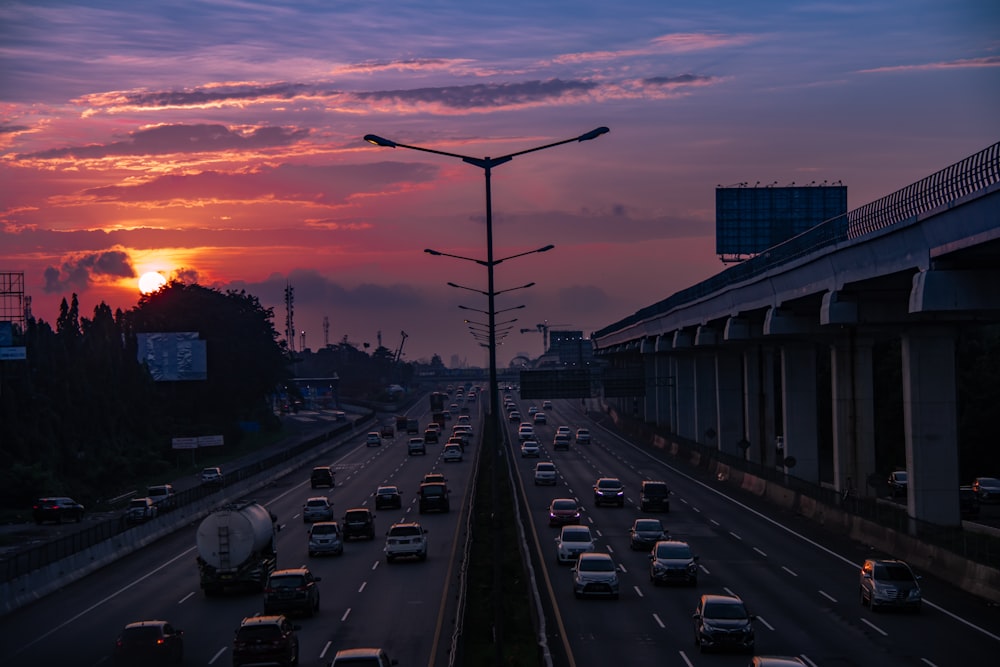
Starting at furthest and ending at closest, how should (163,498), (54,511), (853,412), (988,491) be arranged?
1. (163,498)
2. (54,511)
3. (988,491)
4. (853,412)

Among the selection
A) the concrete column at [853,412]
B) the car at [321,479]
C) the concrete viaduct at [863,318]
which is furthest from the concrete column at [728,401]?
the concrete column at [853,412]

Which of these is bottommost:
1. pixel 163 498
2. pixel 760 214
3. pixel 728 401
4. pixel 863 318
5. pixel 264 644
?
pixel 163 498

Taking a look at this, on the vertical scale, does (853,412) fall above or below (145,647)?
above

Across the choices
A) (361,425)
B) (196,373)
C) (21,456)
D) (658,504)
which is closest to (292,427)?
(361,425)

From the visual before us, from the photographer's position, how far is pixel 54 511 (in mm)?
74000

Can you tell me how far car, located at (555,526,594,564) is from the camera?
46219 millimetres

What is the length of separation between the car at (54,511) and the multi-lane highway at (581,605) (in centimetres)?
1409

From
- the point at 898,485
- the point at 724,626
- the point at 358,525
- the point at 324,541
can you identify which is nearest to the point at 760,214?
the point at 898,485

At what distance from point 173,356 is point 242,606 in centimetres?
10203

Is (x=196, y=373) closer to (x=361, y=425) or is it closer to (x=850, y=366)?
(x=361, y=425)

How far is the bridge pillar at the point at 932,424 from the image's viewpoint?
4856 cm

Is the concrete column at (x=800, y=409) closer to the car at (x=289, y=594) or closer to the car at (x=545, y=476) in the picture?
the car at (x=545, y=476)

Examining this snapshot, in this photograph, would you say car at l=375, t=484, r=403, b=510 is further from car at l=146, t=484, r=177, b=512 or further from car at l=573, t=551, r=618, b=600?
car at l=573, t=551, r=618, b=600

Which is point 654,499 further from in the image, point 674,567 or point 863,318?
point 674,567
